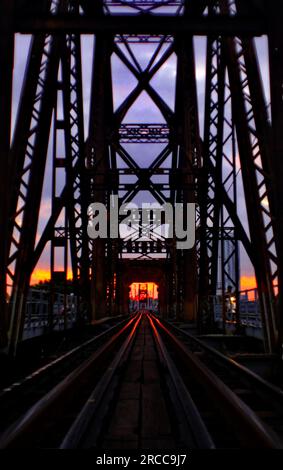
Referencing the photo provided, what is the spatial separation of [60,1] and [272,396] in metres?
9.62

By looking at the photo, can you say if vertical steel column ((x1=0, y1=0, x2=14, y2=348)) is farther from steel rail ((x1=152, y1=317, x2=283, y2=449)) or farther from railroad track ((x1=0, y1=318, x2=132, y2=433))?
steel rail ((x1=152, y1=317, x2=283, y2=449))

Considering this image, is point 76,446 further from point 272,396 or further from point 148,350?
point 148,350

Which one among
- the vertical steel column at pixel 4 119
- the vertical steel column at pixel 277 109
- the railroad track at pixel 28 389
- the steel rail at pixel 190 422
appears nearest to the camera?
the steel rail at pixel 190 422

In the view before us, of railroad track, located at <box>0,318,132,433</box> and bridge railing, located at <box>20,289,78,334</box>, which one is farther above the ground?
bridge railing, located at <box>20,289,78,334</box>

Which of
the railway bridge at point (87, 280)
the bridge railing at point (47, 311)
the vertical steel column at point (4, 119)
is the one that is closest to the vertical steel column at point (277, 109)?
the railway bridge at point (87, 280)

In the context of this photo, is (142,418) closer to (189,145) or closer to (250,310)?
(250,310)

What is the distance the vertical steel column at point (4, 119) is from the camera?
27.3 ft

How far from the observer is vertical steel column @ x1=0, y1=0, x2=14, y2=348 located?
8320 millimetres

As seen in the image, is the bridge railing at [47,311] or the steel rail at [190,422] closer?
the steel rail at [190,422]

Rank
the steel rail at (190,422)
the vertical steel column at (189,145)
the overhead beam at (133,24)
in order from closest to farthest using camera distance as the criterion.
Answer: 1. the steel rail at (190,422)
2. the overhead beam at (133,24)
3. the vertical steel column at (189,145)

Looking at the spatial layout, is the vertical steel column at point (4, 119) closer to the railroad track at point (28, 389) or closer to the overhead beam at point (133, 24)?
the overhead beam at point (133, 24)

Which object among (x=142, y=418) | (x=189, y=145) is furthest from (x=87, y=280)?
(x=142, y=418)

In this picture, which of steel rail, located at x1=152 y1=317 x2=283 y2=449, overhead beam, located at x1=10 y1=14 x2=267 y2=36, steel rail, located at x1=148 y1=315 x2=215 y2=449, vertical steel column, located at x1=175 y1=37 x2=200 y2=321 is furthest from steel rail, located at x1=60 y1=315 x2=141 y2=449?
vertical steel column, located at x1=175 y1=37 x2=200 y2=321

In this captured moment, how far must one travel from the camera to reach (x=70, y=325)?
19078mm
